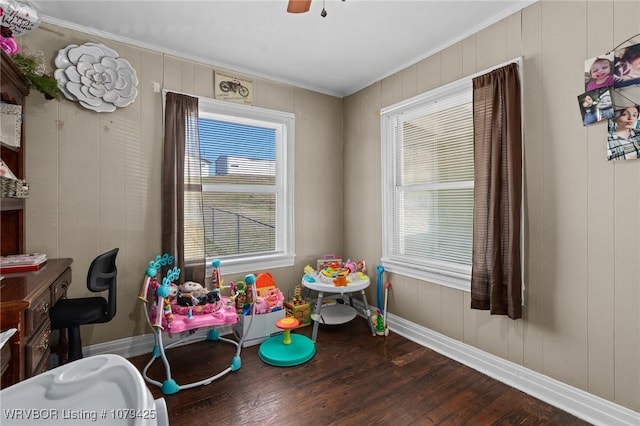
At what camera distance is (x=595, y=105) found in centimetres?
171

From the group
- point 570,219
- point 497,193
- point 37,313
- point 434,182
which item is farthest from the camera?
point 434,182

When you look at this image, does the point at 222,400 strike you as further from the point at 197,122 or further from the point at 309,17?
the point at 309,17

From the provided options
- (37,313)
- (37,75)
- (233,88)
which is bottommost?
(37,313)

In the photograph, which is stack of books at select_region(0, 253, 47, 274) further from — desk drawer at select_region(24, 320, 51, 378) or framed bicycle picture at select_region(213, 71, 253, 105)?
framed bicycle picture at select_region(213, 71, 253, 105)

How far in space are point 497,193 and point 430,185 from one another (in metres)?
0.70

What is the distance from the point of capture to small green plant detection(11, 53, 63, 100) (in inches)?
75.0

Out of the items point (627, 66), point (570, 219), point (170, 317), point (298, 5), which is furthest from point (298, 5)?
point (170, 317)

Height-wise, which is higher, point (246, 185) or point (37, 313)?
point (246, 185)

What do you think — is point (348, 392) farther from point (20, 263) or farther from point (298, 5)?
point (298, 5)

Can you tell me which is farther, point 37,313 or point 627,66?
point 627,66

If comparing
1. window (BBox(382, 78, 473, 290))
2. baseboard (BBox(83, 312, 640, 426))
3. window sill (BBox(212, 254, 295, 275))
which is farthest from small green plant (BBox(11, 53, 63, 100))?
window (BBox(382, 78, 473, 290))

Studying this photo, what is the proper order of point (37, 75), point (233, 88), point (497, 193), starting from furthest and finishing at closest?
point (233, 88)
point (497, 193)
point (37, 75)

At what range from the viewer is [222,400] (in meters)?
1.93

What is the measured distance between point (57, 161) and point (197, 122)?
3.33 feet
